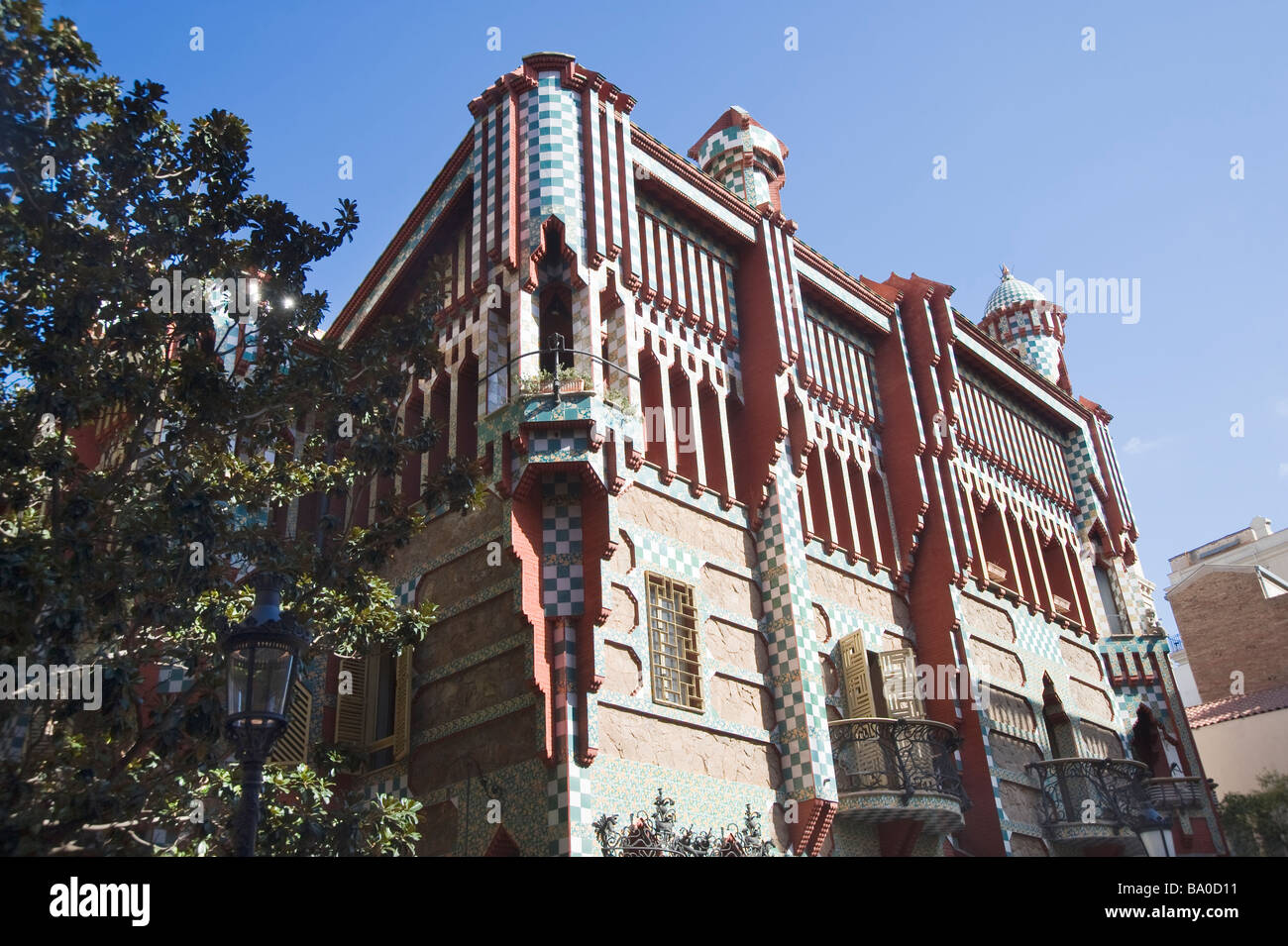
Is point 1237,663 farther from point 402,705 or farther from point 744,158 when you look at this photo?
point 402,705

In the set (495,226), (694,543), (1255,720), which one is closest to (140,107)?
(495,226)

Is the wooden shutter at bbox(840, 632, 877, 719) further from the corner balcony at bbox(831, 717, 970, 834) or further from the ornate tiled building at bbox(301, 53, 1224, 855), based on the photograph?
the corner balcony at bbox(831, 717, 970, 834)

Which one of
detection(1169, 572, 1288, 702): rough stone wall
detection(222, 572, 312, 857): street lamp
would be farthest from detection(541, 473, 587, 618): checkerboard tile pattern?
detection(1169, 572, 1288, 702): rough stone wall

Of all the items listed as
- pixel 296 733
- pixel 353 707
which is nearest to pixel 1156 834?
pixel 353 707

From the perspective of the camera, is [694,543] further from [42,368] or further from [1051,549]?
[1051,549]

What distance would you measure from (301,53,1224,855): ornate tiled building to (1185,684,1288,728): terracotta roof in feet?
29.2

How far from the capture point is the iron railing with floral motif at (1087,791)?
774 inches

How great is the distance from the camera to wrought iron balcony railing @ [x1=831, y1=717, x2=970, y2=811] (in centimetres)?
1581

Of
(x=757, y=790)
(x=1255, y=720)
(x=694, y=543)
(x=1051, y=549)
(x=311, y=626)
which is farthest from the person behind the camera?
(x=1255, y=720)

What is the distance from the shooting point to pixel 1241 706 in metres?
31.3

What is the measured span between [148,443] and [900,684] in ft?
37.3

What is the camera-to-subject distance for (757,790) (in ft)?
48.2

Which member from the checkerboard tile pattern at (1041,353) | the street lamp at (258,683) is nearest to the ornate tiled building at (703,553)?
the street lamp at (258,683)
